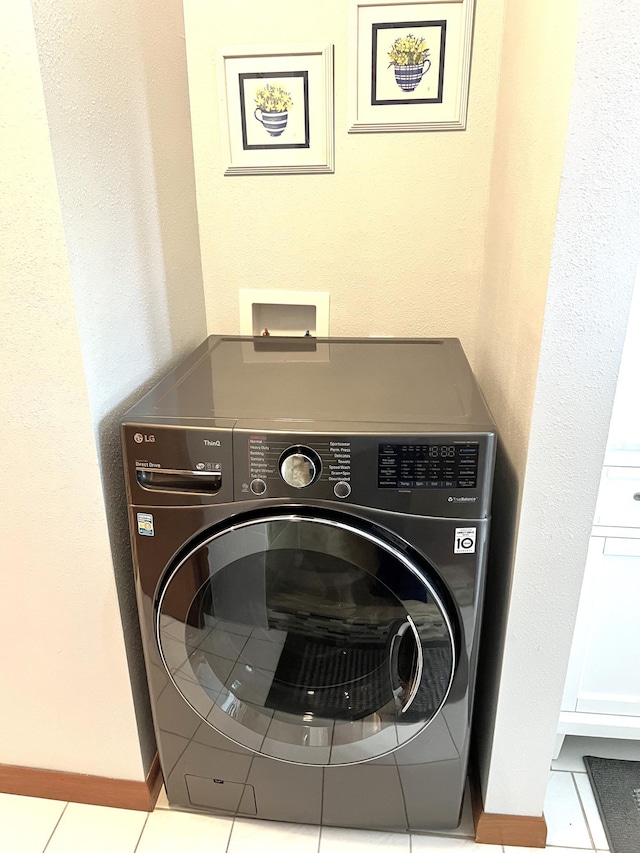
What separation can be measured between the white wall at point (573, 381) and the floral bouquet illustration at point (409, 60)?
0.64 meters

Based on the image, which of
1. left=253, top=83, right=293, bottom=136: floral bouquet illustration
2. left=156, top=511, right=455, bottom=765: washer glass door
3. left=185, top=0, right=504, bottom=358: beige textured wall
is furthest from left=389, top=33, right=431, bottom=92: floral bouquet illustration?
left=156, top=511, right=455, bottom=765: washer glass door

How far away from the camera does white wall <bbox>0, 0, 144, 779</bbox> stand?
957mm

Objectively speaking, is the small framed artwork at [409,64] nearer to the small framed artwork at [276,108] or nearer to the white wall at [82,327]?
the small framed artwork at [276,108]

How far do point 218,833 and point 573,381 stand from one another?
1249 mm

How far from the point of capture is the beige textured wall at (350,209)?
140 centimetres

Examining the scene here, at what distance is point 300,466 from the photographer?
3.35 ft

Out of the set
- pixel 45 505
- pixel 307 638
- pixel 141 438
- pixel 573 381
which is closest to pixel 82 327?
pixel 141 438

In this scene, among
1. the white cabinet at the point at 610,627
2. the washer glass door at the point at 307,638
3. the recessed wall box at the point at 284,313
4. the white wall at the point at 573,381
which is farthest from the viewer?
the recessed wall box at the point at 284,313

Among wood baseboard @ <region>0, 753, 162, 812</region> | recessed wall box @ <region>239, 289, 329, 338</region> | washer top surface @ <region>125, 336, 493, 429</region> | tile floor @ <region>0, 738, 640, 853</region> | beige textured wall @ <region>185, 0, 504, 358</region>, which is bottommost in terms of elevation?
tile floor @ <region>0, 738, 640, 853</region>

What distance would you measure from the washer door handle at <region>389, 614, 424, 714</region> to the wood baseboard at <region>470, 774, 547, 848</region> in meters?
0.41

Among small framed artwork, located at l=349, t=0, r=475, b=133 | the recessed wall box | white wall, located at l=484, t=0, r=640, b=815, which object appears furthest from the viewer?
the recessed wall box

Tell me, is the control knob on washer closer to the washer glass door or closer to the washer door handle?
the washer glass door

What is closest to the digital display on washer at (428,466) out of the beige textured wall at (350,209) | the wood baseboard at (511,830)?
the beige textured wall at (350,209)

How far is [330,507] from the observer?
105 centimetres
